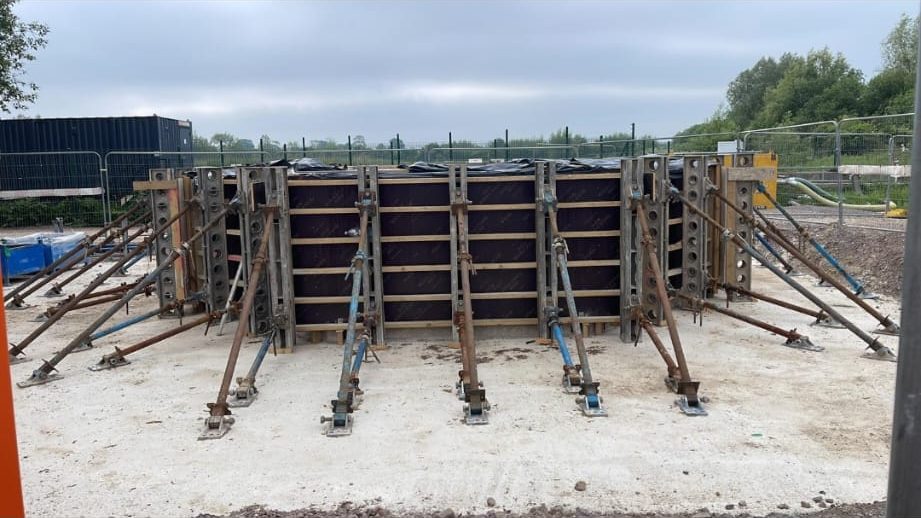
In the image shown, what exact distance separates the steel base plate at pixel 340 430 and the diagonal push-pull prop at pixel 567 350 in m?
2.05

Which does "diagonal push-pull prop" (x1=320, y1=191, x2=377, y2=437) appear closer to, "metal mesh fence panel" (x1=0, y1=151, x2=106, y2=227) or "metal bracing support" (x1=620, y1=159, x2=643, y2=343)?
"metal bracing support" (x1=620, y1=159, x2=643, y2=343)

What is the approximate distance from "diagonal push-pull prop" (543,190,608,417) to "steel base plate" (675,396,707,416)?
2.26 ft

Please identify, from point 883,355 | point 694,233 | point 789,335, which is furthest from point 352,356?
point 883,355

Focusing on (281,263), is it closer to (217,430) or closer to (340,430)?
(217,430)

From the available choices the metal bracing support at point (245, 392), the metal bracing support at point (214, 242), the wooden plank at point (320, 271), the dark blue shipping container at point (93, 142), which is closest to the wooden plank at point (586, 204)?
the wooden plank at point (320, 271)

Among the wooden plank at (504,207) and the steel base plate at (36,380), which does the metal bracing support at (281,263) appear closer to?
the wooden plank at (504,207)

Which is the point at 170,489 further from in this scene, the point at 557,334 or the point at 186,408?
the point at 557,334

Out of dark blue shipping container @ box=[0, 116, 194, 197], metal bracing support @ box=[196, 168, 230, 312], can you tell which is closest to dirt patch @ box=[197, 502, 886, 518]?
metal bracing support @ box=[196, 168, 230, 312]

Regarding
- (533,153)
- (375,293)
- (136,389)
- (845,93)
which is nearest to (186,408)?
(136,389)

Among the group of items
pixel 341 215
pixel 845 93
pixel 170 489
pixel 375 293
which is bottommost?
pixel 170 489

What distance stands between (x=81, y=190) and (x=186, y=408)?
63.6ft

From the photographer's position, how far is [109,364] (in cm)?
827

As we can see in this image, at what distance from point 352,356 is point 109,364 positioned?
118 inches

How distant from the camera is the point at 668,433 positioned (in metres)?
6.00
